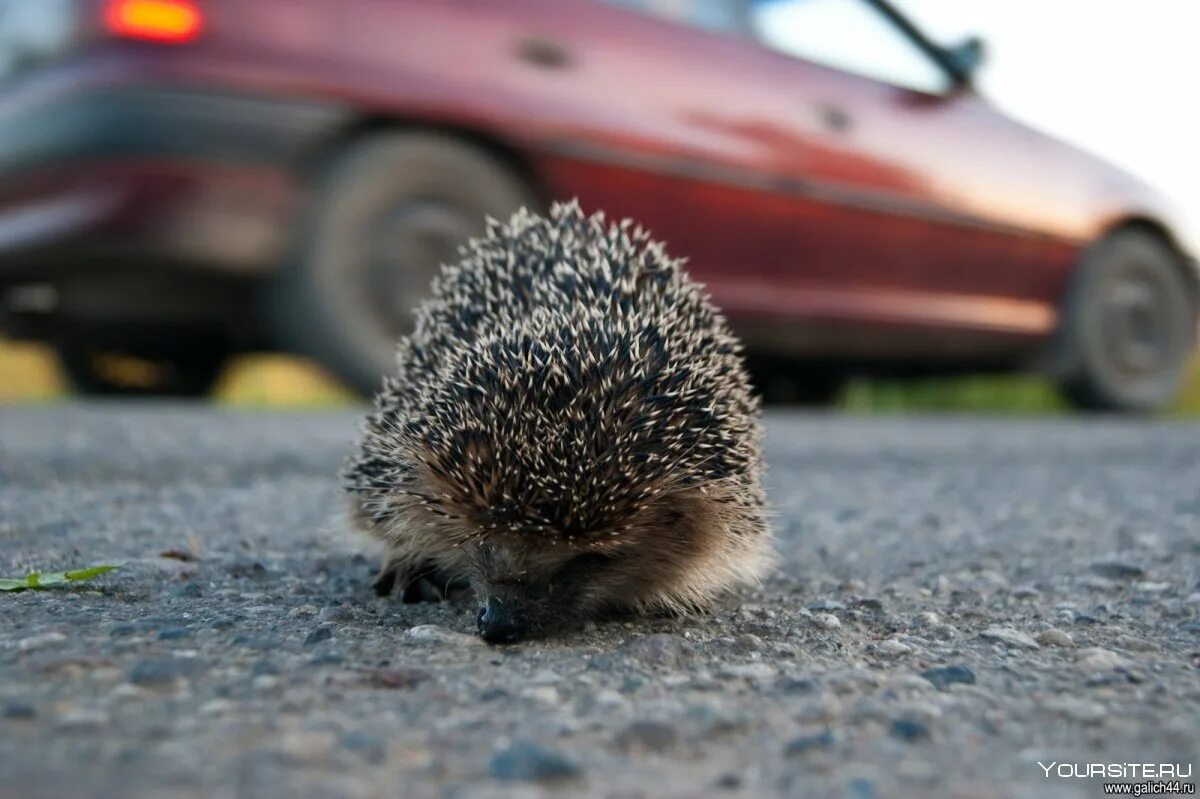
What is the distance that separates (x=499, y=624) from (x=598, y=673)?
0.28 meters

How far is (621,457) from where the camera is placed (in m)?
2.24

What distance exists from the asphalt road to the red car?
1859mm

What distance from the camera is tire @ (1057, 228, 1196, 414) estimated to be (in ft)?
27.6

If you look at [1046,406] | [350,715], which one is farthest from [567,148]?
[1046,406]

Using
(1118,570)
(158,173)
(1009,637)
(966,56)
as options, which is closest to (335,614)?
(1009,637)

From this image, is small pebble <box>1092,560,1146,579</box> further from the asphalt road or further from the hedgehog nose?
the hedgehog nose

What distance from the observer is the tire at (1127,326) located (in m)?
8.41

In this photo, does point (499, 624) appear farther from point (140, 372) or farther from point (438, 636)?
point (140, 372)

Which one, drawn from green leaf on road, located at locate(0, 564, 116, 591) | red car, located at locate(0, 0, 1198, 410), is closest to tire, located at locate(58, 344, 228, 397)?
red car, located at locate(0, 0, 1198, 410)

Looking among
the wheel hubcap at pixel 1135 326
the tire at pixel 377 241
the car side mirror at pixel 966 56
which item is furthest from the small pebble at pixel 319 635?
the wheel hubcap at pixel 1135 326

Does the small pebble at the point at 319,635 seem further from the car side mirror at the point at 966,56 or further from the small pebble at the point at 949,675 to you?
the car side mirror at the point at 966,56

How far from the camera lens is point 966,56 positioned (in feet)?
23.6

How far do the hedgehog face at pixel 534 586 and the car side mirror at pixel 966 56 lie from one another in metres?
5.84

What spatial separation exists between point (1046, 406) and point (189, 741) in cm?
1114
